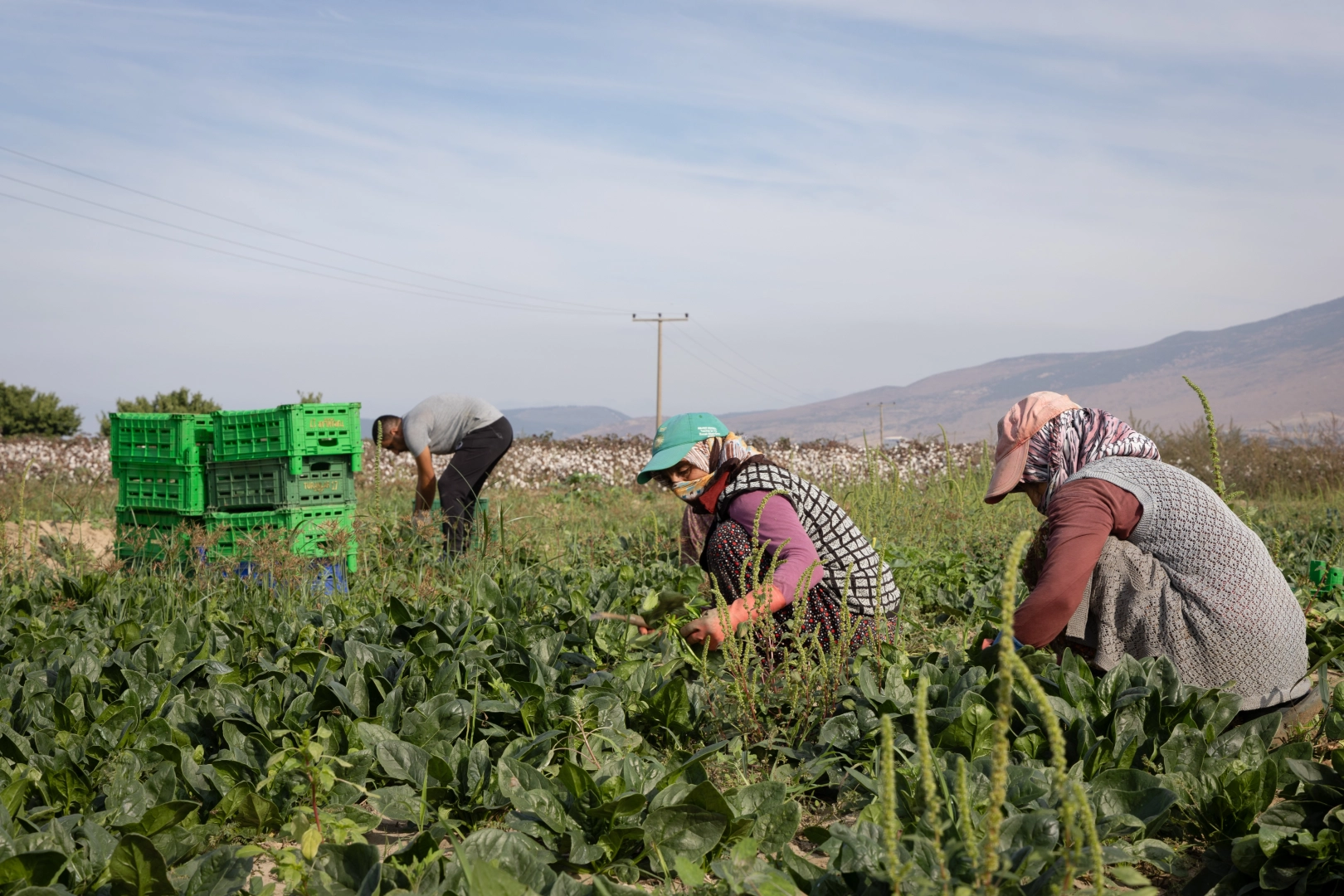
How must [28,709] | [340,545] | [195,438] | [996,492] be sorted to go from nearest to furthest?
[28,709] < [996,492] < [340,545] < [195,438]

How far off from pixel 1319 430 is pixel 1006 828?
46.3 ft

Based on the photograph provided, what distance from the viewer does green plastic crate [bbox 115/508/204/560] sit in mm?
4891

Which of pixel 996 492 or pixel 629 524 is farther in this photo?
pixel 629 524

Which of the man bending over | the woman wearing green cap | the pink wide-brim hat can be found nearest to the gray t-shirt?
the man bending over

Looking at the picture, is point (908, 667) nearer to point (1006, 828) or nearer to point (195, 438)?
point (1006, 828)

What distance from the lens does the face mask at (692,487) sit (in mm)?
3408

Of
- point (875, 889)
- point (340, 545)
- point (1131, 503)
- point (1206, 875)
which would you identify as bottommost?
point (1206, 875)

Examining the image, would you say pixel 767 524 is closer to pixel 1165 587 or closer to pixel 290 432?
pixel 1165 587

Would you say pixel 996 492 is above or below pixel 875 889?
above

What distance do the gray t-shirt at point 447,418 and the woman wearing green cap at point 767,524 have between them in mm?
4163

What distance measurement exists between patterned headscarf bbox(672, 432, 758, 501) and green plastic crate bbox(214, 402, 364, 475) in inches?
137

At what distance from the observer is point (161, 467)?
6.28 metres

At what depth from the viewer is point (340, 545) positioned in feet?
13.9

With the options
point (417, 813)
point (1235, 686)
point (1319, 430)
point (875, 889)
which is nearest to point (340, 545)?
point (417, 813)
